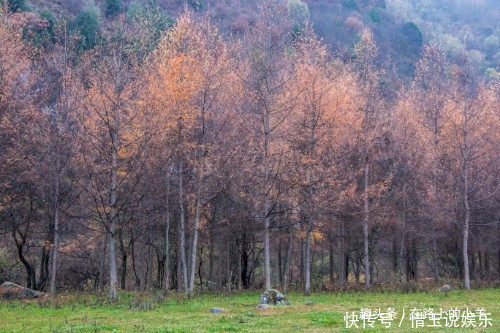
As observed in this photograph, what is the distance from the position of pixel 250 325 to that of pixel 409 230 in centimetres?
1944

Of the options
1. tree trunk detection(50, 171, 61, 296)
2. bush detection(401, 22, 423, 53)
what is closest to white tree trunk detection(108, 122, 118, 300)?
tree trunk detection(50, 171, 61, 296)

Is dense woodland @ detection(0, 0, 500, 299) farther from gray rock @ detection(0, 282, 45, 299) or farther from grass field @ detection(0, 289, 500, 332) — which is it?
grass field @ detection(0, 289, 500, 332)

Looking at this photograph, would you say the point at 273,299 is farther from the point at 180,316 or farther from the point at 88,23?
the point at 88,23

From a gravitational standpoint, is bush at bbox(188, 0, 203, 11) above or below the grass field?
above

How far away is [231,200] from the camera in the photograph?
2702 centimetres

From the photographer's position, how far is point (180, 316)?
48.7 ft

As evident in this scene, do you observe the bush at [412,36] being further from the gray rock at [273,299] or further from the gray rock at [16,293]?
the gray rock at [16,293]

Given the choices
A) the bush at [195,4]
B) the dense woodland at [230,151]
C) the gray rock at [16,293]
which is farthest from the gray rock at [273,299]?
the bush at [195,4]

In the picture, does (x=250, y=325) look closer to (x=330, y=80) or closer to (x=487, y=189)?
(x=330, y=80)

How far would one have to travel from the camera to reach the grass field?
39.0 feet

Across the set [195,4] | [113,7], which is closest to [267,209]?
[113,7]

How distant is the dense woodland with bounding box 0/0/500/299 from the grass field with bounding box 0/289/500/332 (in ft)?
8.66

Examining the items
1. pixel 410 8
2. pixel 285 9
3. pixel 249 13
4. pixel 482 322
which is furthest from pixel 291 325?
pixel 410 8

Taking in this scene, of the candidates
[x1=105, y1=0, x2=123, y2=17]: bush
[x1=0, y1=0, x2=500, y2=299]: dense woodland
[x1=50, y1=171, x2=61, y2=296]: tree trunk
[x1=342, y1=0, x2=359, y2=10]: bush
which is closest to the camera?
[x1=50, y1=171, x2=61, y2=296]: tree trunk
